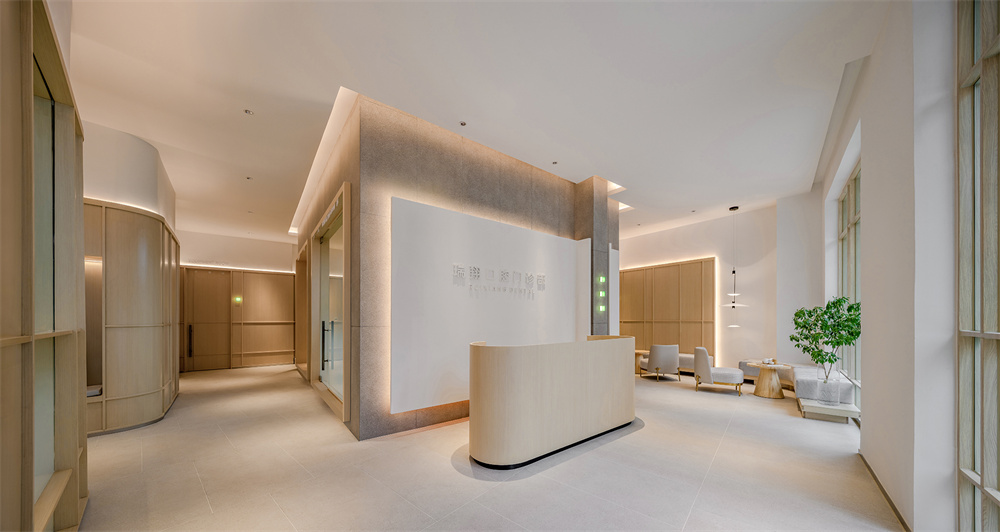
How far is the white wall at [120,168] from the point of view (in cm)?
529

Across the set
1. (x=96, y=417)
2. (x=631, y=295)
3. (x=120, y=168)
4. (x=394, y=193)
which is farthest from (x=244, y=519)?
(x=631, y=295)

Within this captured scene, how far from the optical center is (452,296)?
5.66m

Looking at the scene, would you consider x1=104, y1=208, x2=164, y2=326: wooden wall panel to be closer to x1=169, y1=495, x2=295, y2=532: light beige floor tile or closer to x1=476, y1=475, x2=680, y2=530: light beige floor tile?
x1=169, y1=495, x2=295, y2=532: light beige floor tile

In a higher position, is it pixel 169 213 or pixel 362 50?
pixel 362 50

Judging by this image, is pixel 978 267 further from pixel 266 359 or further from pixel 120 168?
pixel 266 359

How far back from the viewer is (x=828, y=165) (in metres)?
7.01

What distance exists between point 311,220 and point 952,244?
8936mm

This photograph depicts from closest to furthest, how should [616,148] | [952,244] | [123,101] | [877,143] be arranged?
1. [952,244]
2. [877,143]
3. [123,101]
4. [616,148]

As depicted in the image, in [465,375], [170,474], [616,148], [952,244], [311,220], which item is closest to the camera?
[952,244]

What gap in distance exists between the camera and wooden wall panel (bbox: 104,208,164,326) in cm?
539

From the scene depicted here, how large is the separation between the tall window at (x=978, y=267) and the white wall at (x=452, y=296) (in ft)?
15.3

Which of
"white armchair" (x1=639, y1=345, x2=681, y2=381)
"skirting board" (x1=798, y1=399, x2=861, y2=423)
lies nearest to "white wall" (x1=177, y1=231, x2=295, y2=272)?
"white armchair" (x1=639, y1=345, x2=681, y2=381)

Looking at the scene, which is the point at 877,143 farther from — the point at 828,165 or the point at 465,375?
the point at 465,375

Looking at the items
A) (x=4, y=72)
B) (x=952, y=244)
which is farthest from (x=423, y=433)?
(x=952, y=244)
